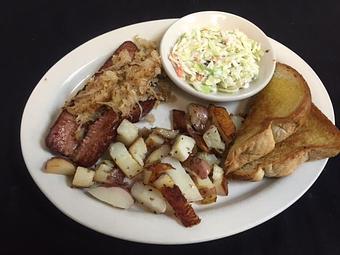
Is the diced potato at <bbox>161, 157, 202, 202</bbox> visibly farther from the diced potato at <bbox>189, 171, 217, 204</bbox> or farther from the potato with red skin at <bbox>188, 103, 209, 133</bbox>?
the potato with red skin at <bbox>188, 103, 209, 133</bbox>

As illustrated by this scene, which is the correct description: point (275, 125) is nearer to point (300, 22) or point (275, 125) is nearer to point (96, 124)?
point (96, 124)

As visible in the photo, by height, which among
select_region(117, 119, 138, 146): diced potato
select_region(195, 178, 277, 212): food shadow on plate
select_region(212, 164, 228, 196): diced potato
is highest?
select_region(117, 119, 138, 146): diced potato

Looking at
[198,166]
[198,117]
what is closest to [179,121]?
[198,117]

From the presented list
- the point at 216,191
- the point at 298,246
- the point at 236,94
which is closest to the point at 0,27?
the point at 236,94

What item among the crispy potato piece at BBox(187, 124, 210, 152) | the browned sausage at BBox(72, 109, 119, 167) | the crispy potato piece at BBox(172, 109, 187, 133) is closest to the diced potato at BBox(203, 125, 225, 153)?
the crispy potato piece at BBox(187, 124, 210, 152)

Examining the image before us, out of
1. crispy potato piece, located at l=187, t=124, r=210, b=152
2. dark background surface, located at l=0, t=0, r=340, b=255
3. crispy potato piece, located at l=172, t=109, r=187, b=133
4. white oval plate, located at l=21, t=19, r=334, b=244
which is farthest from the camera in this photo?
crispy potato piece, located at l=172, t=109, r=187, b=133

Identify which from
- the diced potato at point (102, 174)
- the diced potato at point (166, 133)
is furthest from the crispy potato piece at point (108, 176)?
the diced potato at point (166, 133)

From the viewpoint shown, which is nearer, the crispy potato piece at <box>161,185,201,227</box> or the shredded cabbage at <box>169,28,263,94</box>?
the crispy potato piece at <box>161,185,201,227</box>
